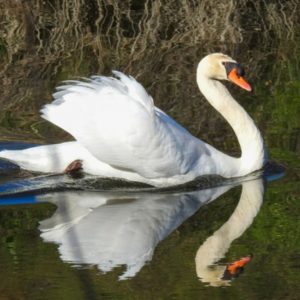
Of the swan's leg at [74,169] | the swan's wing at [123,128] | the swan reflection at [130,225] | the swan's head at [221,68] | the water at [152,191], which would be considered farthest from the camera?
the swan's head at [221,68]

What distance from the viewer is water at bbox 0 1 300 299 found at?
698 cm

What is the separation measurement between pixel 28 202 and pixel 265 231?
1.81 metres

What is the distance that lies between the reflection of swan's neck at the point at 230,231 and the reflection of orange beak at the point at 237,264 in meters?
0.11

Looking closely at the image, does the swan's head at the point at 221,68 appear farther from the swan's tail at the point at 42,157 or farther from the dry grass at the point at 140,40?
the dry grass at the point at 140,40

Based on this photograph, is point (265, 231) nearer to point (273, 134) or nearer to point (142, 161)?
point (142, 161)

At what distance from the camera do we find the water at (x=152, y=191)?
6980mm

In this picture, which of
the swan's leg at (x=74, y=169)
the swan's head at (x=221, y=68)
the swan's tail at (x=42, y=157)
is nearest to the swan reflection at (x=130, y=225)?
the swan's leg at (x=74, y=169)

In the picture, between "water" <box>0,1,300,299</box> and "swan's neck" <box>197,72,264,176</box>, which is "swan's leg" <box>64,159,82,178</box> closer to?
"water" <box>0,1,300,299</box>

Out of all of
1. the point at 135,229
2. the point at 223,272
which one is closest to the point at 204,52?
the point at 135,229

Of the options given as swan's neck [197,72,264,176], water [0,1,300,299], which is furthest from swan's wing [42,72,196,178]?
swan's neck [197,72,264,176]

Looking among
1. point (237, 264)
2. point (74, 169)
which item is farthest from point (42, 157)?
point (237, 264)

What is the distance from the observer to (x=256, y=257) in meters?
7.40

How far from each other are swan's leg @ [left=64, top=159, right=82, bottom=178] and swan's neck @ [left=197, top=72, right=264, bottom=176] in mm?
1216

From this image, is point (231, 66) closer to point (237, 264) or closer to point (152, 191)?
point (152, 191)
